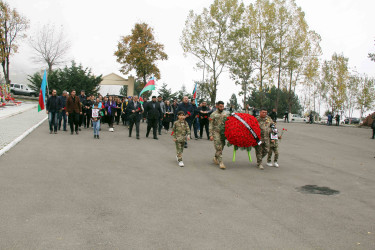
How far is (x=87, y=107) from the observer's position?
20125mm

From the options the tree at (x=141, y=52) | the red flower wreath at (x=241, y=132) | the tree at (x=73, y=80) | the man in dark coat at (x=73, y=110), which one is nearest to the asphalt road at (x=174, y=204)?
the red flower wreath at (x=241, y=132)

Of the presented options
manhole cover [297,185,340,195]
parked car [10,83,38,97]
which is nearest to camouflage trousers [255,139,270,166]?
manhole cover [297,185,340,195]

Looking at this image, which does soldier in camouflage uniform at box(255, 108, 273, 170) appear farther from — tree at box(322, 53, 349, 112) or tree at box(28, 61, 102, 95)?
tree at box(322, 53, 349, 112)

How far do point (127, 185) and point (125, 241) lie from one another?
2940mm

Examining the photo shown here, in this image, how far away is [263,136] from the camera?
10.2 m

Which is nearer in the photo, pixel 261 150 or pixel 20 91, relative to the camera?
pixel 261 150

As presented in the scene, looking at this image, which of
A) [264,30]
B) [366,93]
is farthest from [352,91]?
[264,30]

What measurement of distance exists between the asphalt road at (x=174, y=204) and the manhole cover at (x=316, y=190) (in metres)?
0.21

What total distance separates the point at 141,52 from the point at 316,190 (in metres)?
43.6

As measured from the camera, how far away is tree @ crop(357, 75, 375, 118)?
227ft

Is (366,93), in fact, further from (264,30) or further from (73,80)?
(73,80)

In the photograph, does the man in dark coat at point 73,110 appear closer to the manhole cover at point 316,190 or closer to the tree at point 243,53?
the manhole cover at point 316,190

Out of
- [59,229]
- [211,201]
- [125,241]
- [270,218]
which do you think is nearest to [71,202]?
[59,229]

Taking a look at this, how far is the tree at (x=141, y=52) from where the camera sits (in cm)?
4853
